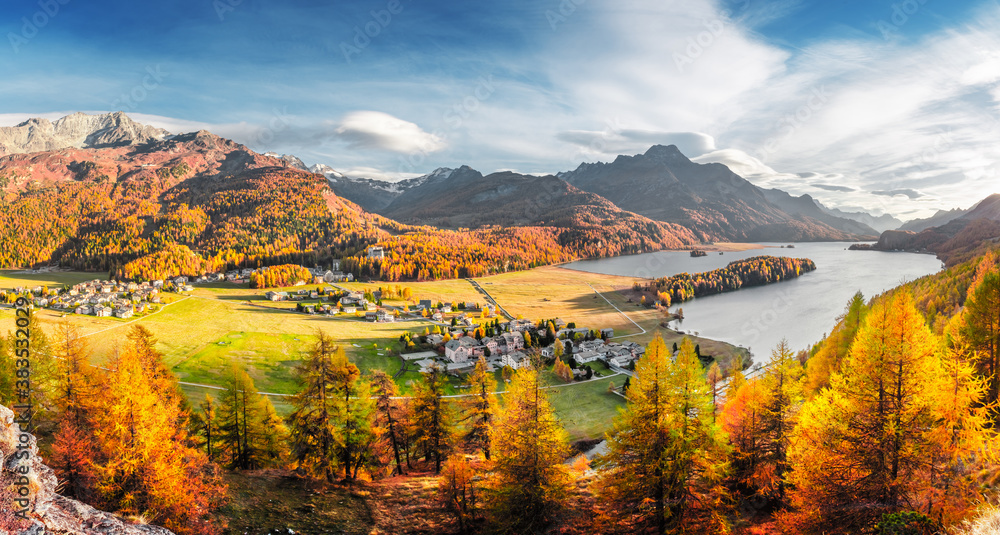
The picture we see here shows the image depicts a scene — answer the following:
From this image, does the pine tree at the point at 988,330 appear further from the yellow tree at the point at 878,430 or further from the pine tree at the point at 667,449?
the pine tree at the point at 667,449

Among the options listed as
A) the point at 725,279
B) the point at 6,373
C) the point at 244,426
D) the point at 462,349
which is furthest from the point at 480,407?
the point at 725,279

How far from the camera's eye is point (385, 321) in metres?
96.6

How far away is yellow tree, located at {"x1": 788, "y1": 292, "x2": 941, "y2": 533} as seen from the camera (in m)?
14.8

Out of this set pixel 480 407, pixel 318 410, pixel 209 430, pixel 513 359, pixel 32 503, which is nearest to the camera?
pixel 32 503

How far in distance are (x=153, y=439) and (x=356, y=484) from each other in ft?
44.2

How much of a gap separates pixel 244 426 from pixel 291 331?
57.1 meters

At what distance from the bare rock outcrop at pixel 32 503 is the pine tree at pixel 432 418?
1697 centimetres

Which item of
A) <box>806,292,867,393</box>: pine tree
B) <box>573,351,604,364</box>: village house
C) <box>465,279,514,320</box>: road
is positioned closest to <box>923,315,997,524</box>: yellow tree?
<box>806,292,867,393</box>: pine tree

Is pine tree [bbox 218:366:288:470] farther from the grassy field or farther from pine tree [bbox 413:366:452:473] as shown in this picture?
pine tree [bbox 413:366:452:473]

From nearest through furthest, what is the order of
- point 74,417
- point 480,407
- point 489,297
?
point 74,417 < point 480,407 < point 489,297

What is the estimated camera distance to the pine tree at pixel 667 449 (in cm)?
1759

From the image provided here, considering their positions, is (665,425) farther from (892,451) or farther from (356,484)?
(356,484)

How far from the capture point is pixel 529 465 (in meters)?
19.8

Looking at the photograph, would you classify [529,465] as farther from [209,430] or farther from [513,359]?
[513,359]
